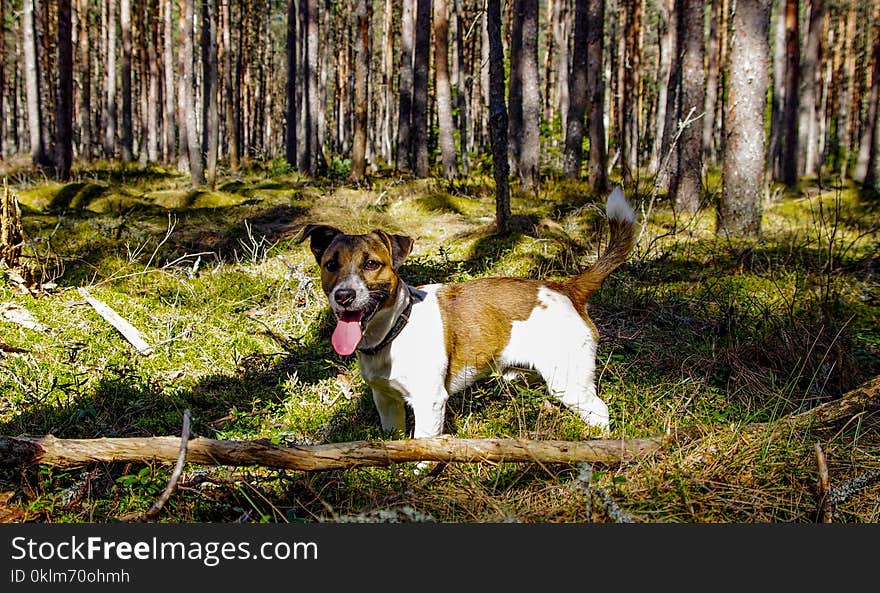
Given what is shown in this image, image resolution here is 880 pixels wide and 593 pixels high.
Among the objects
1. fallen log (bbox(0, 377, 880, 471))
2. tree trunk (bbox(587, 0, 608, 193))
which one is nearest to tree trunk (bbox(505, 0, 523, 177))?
tree trunk (bbox(587, 0, 608, 193))

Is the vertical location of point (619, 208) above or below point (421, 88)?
below

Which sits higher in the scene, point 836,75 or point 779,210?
point 836,75

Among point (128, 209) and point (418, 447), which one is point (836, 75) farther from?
point (418, 447)

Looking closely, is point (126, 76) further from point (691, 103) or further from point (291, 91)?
point (691, 103)

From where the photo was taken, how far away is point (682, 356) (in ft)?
16.8

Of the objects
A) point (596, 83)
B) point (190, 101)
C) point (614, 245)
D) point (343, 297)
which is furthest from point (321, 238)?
point (190, 101)

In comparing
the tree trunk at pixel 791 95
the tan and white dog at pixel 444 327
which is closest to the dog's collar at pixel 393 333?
the tan and white dog at pixel 444 327

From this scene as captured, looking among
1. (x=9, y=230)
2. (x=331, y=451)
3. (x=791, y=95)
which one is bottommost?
(x=331, y=451)

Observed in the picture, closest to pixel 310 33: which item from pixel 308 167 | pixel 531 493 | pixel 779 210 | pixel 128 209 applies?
pixel 308 167

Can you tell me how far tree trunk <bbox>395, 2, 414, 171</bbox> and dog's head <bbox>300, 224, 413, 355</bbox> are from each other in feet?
50.1

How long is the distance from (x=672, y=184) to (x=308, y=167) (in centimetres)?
1326

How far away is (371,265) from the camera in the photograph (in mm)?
3885

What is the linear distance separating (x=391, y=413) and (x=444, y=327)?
725 mm

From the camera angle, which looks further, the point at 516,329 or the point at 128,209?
the point at 128,209
